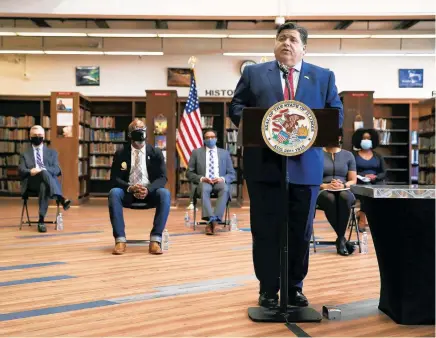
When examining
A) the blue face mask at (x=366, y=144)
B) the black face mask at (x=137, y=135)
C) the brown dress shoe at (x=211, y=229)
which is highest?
the black face mask at (x=137, y=135)

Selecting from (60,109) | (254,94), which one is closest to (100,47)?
(60,109)

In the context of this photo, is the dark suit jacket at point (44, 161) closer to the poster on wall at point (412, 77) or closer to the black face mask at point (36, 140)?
the black face mask at point (36, 140)

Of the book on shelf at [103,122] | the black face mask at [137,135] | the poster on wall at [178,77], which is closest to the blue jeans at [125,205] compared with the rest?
the black face mask at [137,135]

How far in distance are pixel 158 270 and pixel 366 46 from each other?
1137 cm

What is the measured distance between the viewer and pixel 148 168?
6258 mm

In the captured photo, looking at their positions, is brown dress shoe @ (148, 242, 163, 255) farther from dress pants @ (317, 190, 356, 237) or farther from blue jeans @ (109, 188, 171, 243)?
dress pants @ (317, 190, 356, 237)

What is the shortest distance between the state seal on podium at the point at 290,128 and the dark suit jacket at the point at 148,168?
3.19 m

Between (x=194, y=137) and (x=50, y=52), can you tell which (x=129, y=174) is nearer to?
(x=194, y=137)

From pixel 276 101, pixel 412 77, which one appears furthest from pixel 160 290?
pixel 412 77

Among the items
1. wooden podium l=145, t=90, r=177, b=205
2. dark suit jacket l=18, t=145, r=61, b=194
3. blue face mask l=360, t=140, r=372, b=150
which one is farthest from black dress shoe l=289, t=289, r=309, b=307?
wooden podium l=145, t=90, r=177, b=205

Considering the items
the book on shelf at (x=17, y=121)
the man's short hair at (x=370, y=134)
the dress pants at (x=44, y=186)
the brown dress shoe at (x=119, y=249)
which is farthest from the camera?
the book on shelf at (x=17, y=121)

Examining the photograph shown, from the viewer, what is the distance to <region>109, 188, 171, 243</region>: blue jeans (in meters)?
5.94

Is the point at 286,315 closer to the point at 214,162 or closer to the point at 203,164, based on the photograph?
the point at 203,164

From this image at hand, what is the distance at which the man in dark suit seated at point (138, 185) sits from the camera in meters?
5.95
